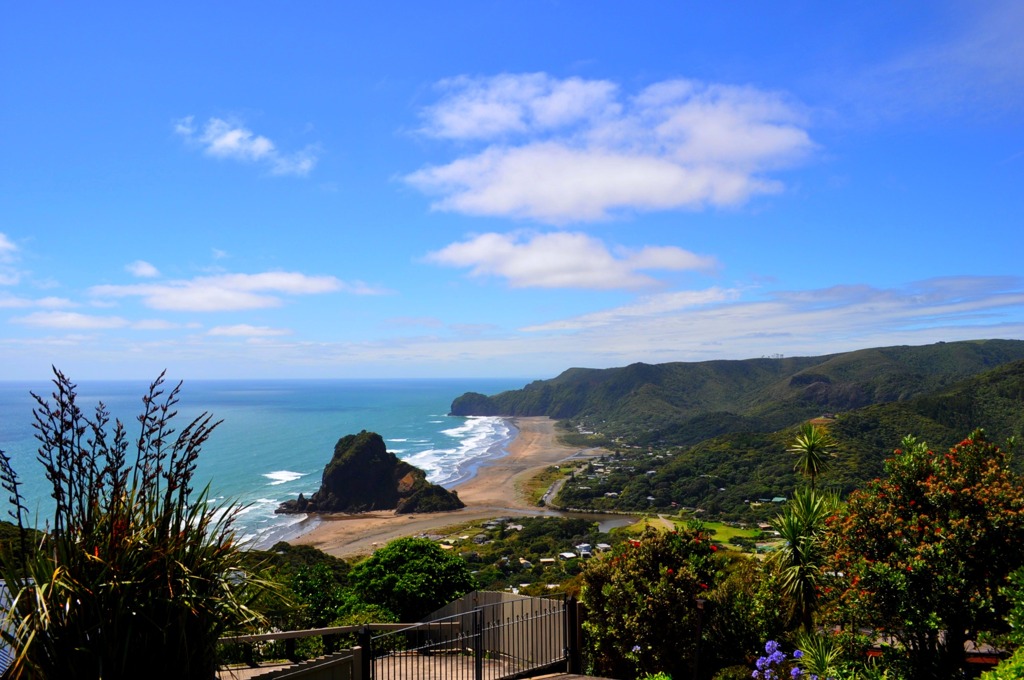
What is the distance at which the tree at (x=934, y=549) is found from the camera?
7.75 metres

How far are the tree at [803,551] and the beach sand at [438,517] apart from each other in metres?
40.4

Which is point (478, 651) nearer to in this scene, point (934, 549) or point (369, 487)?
point (934, 549)

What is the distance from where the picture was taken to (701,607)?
29.6 ft

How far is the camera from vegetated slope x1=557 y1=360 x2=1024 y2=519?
61.9m

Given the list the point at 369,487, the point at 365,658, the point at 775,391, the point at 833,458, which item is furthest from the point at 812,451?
the point at 775,391

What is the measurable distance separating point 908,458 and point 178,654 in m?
8.79

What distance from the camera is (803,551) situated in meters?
11.2

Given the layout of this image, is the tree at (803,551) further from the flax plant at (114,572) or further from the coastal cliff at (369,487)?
the coastal cliff at (369,487)

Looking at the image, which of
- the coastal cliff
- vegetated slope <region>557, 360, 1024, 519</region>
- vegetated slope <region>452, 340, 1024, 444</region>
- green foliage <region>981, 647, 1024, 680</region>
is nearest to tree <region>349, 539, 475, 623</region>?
green foliage <region>981, 647, 1024, 680</region>

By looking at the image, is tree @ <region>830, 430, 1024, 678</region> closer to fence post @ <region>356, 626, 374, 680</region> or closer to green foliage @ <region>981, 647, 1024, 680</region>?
green foliage @ <region>981, 647, 1024, 680</region>

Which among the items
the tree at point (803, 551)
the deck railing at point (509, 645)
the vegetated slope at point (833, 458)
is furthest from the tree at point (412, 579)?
the vegetated slope at point (833, 458)

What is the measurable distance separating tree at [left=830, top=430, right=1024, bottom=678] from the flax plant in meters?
7.65

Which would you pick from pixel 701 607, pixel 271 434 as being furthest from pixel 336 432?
pixel 701 607

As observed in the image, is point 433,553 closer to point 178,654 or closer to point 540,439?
point 178,654
